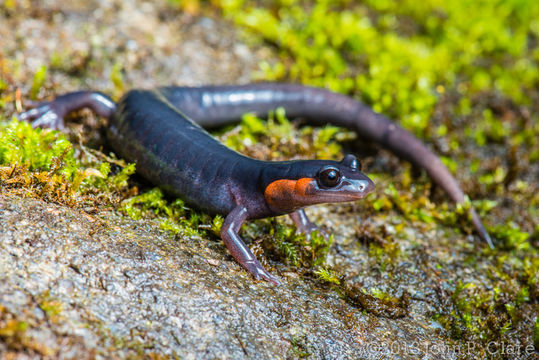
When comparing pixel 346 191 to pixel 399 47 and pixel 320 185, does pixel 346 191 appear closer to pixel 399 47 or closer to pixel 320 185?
pixel 320 185

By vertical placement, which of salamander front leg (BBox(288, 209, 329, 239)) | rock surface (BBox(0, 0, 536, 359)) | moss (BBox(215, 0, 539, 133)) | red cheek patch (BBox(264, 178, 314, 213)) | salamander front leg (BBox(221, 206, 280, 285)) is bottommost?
rock surface (BBox(0, 0, 536, 359))

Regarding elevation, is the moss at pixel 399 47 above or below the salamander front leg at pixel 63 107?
above

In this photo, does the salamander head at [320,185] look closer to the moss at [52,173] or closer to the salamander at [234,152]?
the salamander at [234,152]

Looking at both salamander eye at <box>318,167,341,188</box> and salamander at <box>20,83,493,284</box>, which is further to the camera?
salamander at <box>20,83,493,284</box>

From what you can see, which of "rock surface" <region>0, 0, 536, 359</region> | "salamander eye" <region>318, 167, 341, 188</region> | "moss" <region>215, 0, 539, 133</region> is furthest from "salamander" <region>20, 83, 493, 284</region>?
"moss" <region>215, 0, 539, 133</region>

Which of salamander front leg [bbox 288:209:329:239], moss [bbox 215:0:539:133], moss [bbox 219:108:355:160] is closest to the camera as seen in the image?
salamander front leg [bbox 288:209:329:239]

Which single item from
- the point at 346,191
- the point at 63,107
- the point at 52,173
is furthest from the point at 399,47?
the point at 52,173

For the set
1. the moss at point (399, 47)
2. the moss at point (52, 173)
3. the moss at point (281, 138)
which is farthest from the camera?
the moss at point (399, 47)

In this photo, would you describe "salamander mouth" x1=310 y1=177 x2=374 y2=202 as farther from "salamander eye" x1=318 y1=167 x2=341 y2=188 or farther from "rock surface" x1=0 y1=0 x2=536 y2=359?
"rock surface" x1=0 y1=0 x2=536 y2=359

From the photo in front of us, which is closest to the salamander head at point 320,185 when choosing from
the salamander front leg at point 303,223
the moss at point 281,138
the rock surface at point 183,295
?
the salamander front leg at point 303,223
